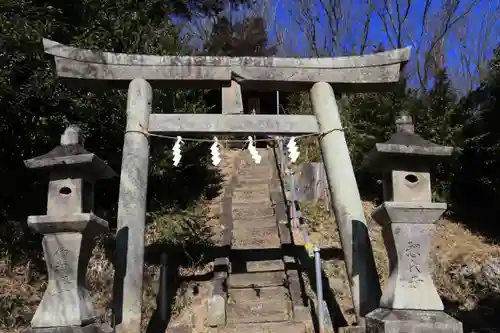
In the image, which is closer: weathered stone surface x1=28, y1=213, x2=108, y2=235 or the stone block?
weathered stone surface x1=28, y1=213, x2=108, y2=235

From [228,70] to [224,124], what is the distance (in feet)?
3.01

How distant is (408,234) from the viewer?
19.8 feet

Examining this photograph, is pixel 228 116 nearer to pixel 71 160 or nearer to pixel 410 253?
pixel 71 160

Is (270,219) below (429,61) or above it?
below

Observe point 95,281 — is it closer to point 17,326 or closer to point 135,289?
point 17,326

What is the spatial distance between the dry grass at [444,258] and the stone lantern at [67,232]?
490 cm

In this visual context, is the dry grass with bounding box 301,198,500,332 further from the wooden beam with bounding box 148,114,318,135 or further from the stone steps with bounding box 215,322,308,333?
the wooden beam with bounding box 148,114,318,135

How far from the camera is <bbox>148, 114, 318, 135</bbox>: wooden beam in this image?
845 cm

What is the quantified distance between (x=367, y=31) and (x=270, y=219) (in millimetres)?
13298

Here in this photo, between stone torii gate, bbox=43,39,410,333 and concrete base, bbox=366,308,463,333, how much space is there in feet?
5.74

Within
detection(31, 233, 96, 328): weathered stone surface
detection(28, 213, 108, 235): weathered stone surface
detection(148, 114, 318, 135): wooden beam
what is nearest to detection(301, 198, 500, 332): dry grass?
detection(148, 114, 318, 135): wooden beam

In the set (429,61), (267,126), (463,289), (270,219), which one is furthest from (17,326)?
(429,61)

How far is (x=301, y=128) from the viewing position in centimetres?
874

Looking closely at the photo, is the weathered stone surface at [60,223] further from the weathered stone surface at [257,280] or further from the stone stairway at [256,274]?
the weathered stone surface at [257,280]
